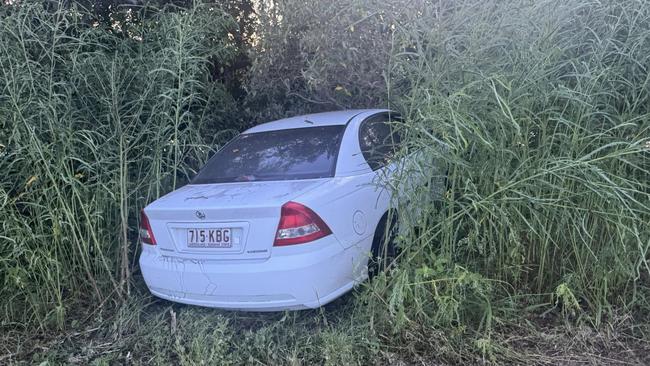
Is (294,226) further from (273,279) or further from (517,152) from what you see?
(517,152)

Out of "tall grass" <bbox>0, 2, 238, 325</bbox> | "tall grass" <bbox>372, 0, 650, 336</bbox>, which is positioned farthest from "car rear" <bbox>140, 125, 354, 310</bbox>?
"tall grass" <bbox>0, 2, 238, 325</bbox>

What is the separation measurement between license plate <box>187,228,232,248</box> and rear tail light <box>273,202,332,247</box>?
0.36 meters

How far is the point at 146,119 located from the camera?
5.20 metres

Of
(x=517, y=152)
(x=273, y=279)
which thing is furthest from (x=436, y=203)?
(x=273, y=279)

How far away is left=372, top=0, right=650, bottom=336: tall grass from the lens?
3.71 metres

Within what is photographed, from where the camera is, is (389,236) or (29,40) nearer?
(389,236)

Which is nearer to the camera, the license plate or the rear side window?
the license plate

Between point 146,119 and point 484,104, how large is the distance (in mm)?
3019

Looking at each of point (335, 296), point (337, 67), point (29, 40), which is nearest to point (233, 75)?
point (337, 67)

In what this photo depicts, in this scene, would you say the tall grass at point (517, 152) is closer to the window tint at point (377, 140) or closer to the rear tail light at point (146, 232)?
the window tint at point (377, 140)

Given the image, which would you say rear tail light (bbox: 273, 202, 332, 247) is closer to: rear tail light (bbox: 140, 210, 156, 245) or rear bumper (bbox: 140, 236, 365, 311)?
rear bumper (bbox: 140, 236, 365, 311)

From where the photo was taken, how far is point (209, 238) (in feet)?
12.9

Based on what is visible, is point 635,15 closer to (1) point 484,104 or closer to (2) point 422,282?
(1) point 484,104

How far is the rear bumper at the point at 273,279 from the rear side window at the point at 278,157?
71cm
